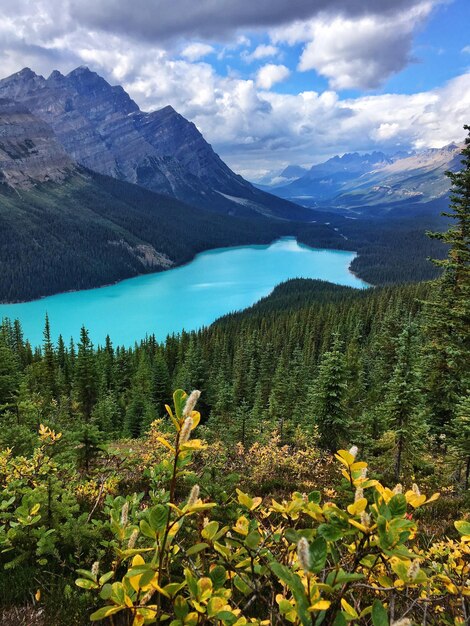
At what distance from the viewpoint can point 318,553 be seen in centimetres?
169

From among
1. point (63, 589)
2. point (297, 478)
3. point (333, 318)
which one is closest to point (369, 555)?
point (63, 589)

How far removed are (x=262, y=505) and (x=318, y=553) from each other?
178 inches

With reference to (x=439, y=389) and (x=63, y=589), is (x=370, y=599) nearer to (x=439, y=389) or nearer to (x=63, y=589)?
(x=63, y=589)

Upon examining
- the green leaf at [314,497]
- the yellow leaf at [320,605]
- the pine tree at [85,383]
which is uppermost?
the yellow leaf at [320,605]

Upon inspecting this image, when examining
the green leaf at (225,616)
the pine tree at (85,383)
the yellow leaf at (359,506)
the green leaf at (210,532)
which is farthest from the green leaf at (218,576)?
the pine tree at (85,383)

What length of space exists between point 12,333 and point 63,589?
86.4m

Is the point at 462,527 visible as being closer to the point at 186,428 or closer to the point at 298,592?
the point at 298,592

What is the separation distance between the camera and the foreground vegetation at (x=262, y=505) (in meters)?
1.91

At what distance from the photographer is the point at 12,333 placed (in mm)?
78312

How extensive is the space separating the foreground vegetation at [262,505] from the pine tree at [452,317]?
0.09m

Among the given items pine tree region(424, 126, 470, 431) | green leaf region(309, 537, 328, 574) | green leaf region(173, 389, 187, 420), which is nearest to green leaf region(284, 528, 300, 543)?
green leaf region(309, 537, 328, 574)

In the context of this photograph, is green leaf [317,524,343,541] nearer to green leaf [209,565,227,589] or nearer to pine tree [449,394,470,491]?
green leaf [209,565,227,589]

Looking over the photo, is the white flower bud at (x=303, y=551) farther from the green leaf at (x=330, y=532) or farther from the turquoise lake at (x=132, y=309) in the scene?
the turquoise lake at (x=132, y=309)

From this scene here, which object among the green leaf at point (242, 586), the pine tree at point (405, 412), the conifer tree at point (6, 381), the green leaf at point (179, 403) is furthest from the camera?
the conifer tree at point (6, 381)
